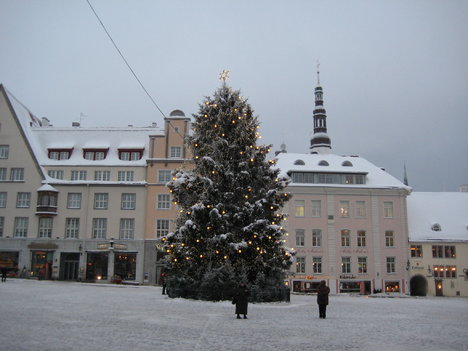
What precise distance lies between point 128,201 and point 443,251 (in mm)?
34384

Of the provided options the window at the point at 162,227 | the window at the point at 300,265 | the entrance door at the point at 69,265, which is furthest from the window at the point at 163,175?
the window at the point at 300,265

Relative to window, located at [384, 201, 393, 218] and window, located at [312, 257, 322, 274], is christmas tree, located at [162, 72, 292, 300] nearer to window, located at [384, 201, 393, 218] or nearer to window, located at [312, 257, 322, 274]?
window, located at [312, 257, 322, 274]

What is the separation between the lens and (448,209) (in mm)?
56625

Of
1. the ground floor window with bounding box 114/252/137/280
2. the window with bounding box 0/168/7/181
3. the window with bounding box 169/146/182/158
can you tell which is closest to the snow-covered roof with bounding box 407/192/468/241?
the window with bounding box 169/146/182/158

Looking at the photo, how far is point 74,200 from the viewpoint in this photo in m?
51.2

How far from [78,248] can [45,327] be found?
3794 centimetres

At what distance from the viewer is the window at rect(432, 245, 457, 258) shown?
52.2 m

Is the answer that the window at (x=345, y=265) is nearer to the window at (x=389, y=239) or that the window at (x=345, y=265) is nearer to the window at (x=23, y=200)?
the window at (x=389, y=239)

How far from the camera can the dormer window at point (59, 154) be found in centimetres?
5375

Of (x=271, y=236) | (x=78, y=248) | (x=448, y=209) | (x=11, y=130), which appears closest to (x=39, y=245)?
(x=78, y=248)

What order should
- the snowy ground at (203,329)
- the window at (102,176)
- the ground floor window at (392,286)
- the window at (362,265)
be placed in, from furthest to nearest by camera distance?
the window at (102,176) → the window at (362,265) → the ground floor window at (392,286) → the snowy ground at (203,329)

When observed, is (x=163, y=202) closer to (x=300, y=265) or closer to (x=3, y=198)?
(x=300, y=265)

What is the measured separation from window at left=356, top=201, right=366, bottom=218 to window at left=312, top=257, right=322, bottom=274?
6.47 m

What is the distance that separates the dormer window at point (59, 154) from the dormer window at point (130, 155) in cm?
598
